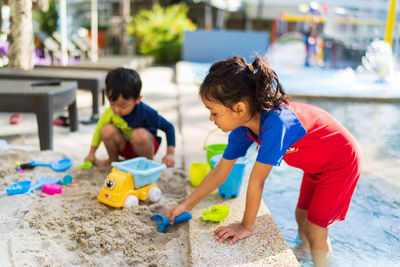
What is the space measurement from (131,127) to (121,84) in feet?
1.40

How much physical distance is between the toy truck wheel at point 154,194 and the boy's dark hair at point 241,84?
3.01ft

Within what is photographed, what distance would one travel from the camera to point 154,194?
2.44 metres

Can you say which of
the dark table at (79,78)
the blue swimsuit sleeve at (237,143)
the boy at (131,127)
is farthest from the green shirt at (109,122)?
the dark table at (79,78)

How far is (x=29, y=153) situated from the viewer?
10.5 feet

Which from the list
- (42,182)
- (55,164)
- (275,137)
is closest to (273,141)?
(275,137)

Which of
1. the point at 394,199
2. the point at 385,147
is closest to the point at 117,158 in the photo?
the point at 394,199

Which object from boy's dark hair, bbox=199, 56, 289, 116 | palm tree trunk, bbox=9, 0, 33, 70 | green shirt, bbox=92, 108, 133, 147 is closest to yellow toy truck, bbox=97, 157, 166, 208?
green shirt, bbox=92, 108, 133, 147

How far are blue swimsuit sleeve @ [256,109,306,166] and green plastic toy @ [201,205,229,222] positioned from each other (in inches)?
20.5

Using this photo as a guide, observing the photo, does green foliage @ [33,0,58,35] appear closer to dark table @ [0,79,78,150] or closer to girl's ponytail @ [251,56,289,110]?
dark table @ [0,79,78,150]

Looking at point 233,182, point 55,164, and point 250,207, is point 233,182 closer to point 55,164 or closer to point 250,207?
point 250,207

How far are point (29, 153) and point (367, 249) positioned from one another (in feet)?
8.76

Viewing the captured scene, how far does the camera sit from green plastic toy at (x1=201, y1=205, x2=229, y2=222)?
2.11 meters

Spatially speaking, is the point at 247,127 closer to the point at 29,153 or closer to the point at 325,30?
the point at 29,153

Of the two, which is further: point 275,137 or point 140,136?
point 140,136
